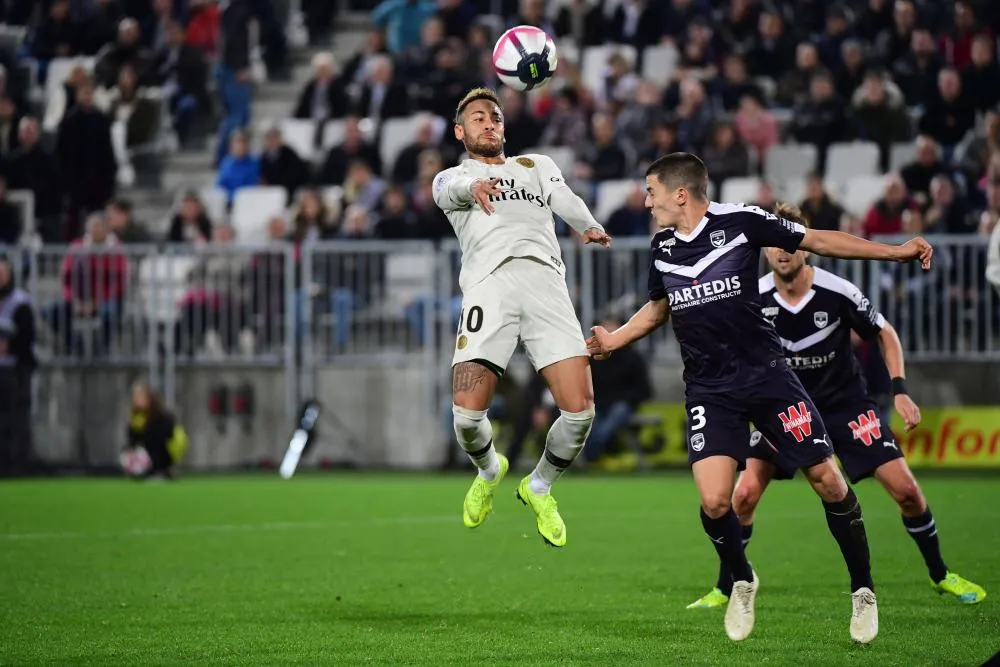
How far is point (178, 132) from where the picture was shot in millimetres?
26719

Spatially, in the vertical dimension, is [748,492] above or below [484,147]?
below

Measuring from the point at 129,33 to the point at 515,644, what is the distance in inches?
822

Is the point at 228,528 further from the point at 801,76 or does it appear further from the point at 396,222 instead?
the point at 801,76

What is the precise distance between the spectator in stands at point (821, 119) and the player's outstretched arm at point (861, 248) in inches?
545

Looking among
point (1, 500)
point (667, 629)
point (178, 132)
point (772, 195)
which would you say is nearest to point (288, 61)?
point (178, 132)

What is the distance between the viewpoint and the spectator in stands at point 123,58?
26.9 meters

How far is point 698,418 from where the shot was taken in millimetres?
8062

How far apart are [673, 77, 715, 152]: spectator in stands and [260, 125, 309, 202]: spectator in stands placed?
5.40 metres

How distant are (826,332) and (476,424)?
201 cm

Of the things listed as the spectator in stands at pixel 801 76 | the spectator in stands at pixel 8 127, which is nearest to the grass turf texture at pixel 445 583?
the spectator in stands at pixel 801 76

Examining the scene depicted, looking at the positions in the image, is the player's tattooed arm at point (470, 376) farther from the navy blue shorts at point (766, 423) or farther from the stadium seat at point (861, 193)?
the stadium seat at point (861, 193)

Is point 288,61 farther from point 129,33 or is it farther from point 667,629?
point 667,629

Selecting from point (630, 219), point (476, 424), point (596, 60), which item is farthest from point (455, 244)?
point (476, 424)

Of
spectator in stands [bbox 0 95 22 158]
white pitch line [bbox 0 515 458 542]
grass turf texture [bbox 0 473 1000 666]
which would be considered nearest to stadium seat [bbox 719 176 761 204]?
grass turf texture [bbox 0 473 1000 666]
